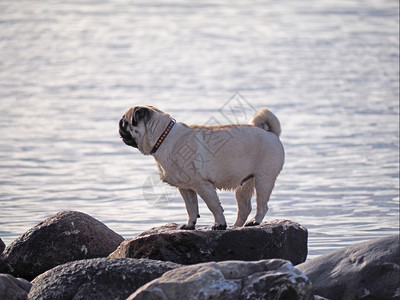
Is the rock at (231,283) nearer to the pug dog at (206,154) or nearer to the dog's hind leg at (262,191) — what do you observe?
the pug dog at (206,154)

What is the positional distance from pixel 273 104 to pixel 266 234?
13.5 m

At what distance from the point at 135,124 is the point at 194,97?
47.7ft

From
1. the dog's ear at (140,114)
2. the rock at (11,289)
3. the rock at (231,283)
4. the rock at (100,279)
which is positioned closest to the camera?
the rock at (231,283)

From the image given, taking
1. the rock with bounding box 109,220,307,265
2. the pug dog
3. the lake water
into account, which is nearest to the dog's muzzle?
the pug dog

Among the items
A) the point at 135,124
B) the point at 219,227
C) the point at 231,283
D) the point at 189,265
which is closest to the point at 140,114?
the point at 135,124

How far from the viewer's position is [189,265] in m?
8.92

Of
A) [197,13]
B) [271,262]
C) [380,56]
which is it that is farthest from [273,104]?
[197,13]

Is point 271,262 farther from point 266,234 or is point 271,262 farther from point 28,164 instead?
point 28,164

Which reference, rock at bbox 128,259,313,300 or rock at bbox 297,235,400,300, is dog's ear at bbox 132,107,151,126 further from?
rock at bbox 128,259,313,300

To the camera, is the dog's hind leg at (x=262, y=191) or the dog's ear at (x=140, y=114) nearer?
the dog's ear at (x=140, y=114)

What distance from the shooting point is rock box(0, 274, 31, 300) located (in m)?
9.60

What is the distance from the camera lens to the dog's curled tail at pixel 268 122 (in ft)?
36.5

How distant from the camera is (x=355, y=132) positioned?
21.0 meters

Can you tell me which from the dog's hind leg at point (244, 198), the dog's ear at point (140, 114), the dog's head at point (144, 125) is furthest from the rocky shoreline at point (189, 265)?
the dog's ear at point (140, 114)
